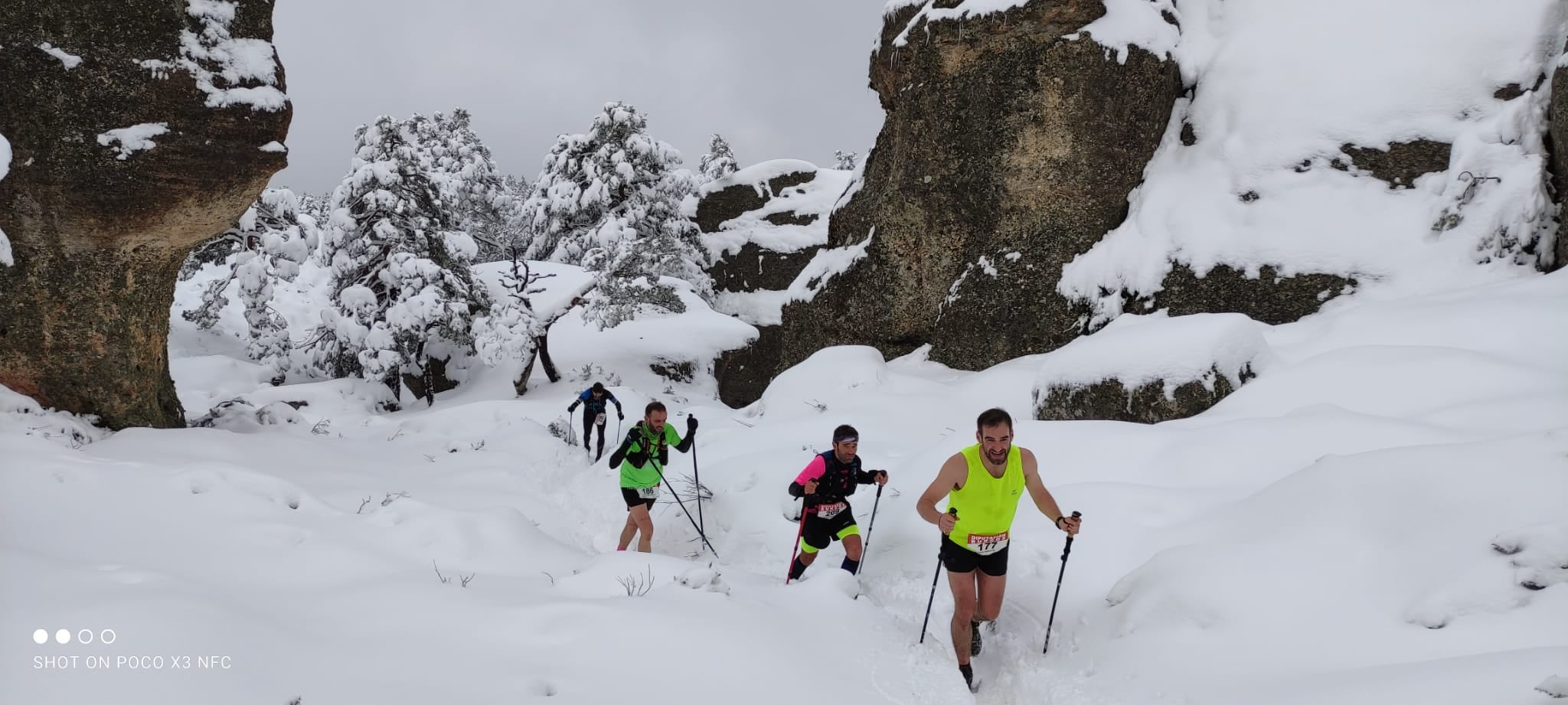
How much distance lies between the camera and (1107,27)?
41.4 feet

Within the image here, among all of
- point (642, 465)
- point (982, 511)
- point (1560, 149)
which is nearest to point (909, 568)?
point (982, 511)

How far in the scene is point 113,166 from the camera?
9.09m

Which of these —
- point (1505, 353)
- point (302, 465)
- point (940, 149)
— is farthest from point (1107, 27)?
point (302, 465)

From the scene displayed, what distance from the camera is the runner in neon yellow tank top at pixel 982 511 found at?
4863 millimetres

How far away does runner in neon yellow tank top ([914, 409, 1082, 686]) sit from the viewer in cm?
486

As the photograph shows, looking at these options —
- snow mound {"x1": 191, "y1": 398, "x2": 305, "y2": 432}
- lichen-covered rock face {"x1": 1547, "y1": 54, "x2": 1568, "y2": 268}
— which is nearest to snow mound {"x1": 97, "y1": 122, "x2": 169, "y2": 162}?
snow mound {"x1": 191, "y1": 398, "x2": 305, "y2": 432}

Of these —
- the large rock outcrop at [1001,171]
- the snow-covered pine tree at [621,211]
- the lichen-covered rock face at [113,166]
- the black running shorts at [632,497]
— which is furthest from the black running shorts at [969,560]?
the snow-covered pine tree at [621,211]

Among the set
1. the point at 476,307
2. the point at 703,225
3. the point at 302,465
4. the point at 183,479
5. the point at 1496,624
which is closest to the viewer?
the point at 1496,624

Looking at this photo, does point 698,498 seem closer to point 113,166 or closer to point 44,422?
point 44,422

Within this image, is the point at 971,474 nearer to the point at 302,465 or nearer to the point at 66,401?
the point at 302,465

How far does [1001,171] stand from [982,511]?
31.7ft

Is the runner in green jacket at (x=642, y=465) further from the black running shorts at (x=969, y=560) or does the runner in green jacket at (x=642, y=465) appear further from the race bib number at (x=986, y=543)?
the race bib number at (x=986, y=543)

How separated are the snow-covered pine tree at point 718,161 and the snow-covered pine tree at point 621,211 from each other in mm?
14520

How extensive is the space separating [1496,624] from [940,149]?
454 inches
